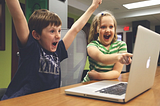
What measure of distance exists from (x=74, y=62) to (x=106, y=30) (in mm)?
366

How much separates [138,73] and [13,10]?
1.98ft

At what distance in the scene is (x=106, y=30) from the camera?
1.23m

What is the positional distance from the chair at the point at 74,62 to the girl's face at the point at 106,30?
196mm

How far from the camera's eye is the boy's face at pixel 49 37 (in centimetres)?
100

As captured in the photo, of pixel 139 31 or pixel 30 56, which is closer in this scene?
pixel 139 31

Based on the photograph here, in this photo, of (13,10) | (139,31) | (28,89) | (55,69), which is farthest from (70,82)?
(139,31)

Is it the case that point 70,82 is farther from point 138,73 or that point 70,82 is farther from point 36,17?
point 138,73

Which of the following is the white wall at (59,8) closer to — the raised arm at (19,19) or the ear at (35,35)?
the ear at (35,35)

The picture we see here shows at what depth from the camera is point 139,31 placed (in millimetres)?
475

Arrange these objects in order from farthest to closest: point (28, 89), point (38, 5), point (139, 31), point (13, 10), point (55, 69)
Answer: point (38, 5) < point (55, 69) < point (28, 89) < point (13, 10) < point (139, 31)

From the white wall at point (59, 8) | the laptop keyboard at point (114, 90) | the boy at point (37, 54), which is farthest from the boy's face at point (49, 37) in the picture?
the white wall at point (59, 8)

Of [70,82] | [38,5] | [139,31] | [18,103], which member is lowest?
[70,82]

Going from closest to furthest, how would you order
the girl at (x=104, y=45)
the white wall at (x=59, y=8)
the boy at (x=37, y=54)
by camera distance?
the boy at (x=37, y=54) → the girl at (x=104, y=45) → the white wall at (x=59, y=8)

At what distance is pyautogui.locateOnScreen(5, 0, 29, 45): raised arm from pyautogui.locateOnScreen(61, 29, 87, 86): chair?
0.43 m
